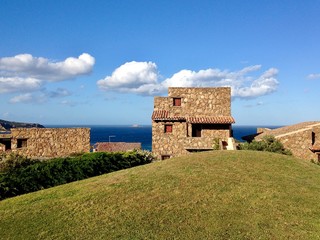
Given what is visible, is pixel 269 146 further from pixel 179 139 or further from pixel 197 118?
pixel 179 139

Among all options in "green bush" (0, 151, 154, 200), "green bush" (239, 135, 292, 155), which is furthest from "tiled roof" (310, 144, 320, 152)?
"green bush" (0, 151, 154, 200)

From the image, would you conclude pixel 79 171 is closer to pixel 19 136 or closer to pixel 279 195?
pixel 279 195

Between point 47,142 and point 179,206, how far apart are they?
74.7ft

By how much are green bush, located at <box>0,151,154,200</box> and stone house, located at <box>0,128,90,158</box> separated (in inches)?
309

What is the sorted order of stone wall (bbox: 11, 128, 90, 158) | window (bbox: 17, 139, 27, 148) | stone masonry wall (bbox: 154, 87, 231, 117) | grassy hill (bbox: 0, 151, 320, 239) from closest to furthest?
grassy hill (bbox: 0, 151, 320, 239) → stone wall (bbox: 11, 128, 90, 158) → window (bbox: 17, 139, 27, 148) → stone masonry wall (bbox: 154, 87, 231, 117)

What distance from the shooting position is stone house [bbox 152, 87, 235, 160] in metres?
31.7

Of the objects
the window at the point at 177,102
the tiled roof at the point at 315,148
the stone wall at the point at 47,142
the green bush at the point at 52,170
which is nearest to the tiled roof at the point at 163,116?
Result: the window at the point at 177,102

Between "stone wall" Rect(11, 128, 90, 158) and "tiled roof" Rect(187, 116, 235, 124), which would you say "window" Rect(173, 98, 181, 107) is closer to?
"tiled roof" Rect(187, 116, 235, 124)

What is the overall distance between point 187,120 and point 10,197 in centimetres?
1924

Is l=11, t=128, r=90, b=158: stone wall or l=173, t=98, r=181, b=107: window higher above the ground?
l=173, t=98, r=181, b=107: window

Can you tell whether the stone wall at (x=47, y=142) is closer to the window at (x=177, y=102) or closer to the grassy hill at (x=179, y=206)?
the window at (x=177, y=102)

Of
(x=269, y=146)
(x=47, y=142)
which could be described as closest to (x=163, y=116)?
(x=269, y=146)

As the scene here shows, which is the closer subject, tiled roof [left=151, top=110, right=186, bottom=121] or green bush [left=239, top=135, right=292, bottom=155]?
green bush [left=239, top=135, right=292, bottom=155]

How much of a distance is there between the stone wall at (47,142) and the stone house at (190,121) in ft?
26.0
